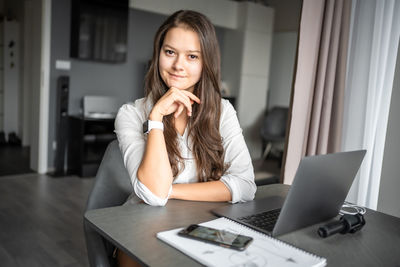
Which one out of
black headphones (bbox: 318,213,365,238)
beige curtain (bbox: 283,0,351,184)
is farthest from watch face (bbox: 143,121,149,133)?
beige curtain (bbox: 283,0,351,184)

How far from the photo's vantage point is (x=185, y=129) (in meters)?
1.49

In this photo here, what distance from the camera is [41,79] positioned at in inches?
168

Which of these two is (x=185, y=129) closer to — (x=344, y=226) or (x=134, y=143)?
(x=134, y=143)

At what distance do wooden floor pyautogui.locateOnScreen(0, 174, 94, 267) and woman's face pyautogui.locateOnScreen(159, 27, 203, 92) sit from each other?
4.87 ft

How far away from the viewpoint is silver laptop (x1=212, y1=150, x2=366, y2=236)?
35.8 inches

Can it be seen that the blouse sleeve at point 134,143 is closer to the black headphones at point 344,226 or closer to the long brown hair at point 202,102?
the long brown hair at point 202,102

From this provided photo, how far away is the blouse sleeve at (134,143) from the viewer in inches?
46.0

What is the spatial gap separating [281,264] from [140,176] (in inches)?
22.2

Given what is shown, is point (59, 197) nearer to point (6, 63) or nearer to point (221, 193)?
point (221, 193)

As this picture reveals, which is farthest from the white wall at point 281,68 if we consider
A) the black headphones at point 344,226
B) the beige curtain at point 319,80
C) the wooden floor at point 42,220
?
the black headphones at point 344,226

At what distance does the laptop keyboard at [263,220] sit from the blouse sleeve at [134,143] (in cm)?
27

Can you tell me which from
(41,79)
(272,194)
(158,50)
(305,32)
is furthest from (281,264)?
(41,79)

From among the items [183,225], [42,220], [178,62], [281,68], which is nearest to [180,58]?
[178,62]

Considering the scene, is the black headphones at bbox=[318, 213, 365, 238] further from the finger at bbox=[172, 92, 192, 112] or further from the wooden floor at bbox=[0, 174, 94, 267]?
the wooden floor at bbox=[0, 174, 94, 267]
